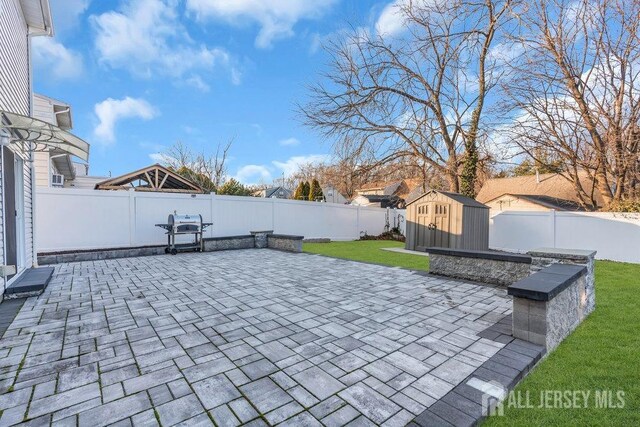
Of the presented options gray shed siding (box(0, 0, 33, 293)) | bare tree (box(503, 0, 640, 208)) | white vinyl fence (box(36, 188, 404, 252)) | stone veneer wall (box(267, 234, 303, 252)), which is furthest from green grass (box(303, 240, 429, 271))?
bare tree (box(503, 0, 640, 208))

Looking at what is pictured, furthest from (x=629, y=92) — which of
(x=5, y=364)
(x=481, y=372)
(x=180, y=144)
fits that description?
(x=180, y=144)

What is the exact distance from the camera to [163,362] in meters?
2.31

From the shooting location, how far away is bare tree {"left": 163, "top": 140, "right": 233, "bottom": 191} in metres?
23.0

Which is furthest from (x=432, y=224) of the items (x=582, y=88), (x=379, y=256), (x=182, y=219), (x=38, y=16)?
(x=38, y=16)

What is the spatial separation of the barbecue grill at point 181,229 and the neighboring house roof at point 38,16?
15.3 feet

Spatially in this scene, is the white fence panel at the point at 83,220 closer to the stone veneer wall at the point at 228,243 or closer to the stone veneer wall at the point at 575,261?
the stone veneer wall at the point at 228,243

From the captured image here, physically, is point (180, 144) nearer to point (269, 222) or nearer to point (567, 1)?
point (269, 222)

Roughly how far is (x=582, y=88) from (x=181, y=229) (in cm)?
1313

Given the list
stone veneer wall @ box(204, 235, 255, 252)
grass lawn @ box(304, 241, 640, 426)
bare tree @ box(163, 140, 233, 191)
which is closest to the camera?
grass lawn @ box(304, 241, 640, 426)

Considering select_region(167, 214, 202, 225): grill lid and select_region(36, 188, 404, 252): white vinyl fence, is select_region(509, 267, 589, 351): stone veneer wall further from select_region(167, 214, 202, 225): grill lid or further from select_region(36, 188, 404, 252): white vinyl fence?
select_region(36, 188, 404, 252): white vinyl fence

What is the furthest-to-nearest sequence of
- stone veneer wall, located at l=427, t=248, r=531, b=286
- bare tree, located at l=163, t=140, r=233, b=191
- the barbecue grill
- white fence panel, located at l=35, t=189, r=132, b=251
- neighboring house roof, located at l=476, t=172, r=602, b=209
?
bare tree, located at l=163, t=140, r=233, b=191, neighboring house roof, located at l=476, t=172, r=602, b=209, the barbecue grill, white fence panel, located at l=35, t=189, r=132, b=251, stone veneer wall, located at l=427, t=248, r=531, b=286

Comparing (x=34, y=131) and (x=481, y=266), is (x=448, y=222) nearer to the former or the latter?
(x=481, y=266)

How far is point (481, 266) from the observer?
16.5 ft

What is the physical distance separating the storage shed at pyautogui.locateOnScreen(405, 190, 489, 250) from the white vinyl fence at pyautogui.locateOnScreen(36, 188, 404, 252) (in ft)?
14.7
